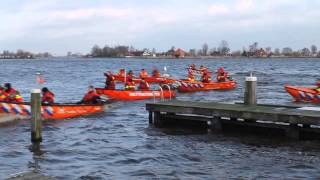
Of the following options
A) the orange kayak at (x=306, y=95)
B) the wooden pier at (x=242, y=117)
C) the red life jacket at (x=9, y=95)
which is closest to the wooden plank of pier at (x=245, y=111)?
the wooden pier at (x=242, y=117)

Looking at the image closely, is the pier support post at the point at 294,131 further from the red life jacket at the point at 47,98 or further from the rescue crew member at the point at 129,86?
the rescue crew member at the point at 129,86

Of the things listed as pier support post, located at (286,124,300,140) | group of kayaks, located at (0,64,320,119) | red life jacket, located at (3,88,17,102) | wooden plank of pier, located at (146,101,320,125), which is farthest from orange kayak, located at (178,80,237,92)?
pier support post, located at (286,124,300,140)

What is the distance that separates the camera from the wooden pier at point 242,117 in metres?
15.6

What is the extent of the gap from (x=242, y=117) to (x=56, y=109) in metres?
8.52

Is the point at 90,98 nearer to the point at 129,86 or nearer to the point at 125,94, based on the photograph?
the point at 125,94

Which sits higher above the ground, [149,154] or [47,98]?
[47,98]

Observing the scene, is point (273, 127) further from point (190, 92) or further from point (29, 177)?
point (190, 92)

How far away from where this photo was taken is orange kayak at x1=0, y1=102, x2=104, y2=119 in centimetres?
2059

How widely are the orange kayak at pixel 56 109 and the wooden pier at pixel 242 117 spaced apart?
158 inches

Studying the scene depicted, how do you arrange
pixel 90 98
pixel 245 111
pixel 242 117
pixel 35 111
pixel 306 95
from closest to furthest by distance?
pixel 35 111, pixel 245 111, pixel 242 117, pixel 90 98, pixel 306 95

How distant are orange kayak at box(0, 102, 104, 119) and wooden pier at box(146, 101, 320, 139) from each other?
4024 mm

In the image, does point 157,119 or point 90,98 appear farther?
point 90,98

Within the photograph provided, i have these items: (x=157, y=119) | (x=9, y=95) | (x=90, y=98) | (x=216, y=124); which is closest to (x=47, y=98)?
(x=9, y=95)

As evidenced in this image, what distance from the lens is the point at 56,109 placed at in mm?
21641
